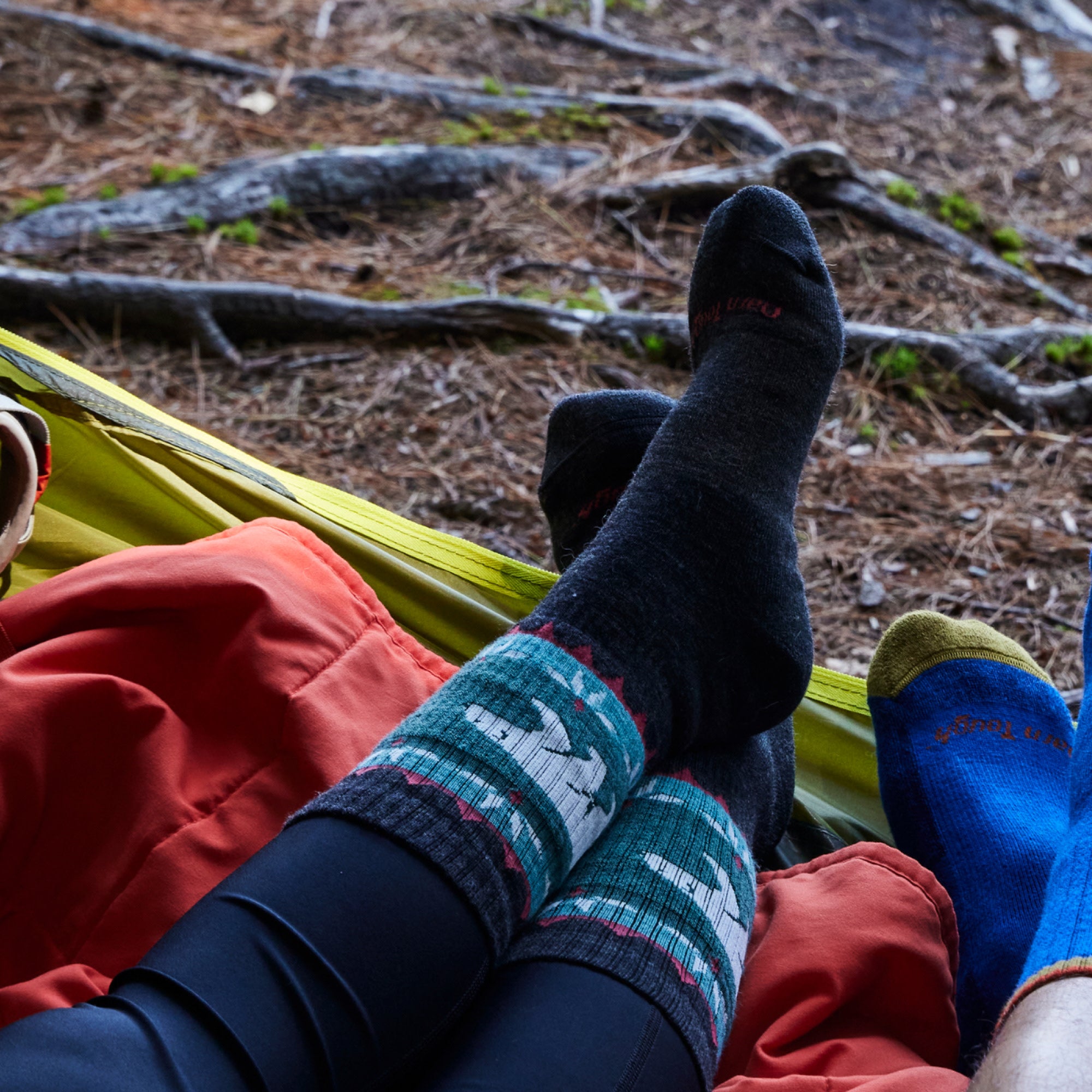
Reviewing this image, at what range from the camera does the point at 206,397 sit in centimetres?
183

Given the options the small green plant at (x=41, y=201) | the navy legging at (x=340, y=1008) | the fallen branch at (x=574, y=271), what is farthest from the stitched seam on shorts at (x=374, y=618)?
the small green plant at (x=41, y=201)

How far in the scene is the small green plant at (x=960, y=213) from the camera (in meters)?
2.57

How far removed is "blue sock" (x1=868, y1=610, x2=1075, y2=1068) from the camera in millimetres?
797

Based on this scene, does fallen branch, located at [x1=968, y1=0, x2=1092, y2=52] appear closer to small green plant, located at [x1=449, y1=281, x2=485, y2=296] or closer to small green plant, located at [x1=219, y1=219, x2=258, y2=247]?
small green plant, located at [x1=449, y1=281, x2=485, y2=296]

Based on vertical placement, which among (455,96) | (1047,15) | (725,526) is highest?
(1047,15)

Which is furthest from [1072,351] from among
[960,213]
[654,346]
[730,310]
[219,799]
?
[219,799]

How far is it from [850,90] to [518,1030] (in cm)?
345

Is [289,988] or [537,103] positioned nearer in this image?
[289,988]

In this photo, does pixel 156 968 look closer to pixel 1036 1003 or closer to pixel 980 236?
pixel 1036 1003

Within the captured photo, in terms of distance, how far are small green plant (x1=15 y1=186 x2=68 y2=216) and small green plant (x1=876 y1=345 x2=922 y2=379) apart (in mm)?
1796

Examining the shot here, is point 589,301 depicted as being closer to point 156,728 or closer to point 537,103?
point 537,103

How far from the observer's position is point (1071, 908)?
2.01 ft

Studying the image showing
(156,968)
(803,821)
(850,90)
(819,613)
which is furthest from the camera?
(850,90)

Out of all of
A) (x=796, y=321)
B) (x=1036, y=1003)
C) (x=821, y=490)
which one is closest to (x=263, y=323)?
(x=821, y=490)
